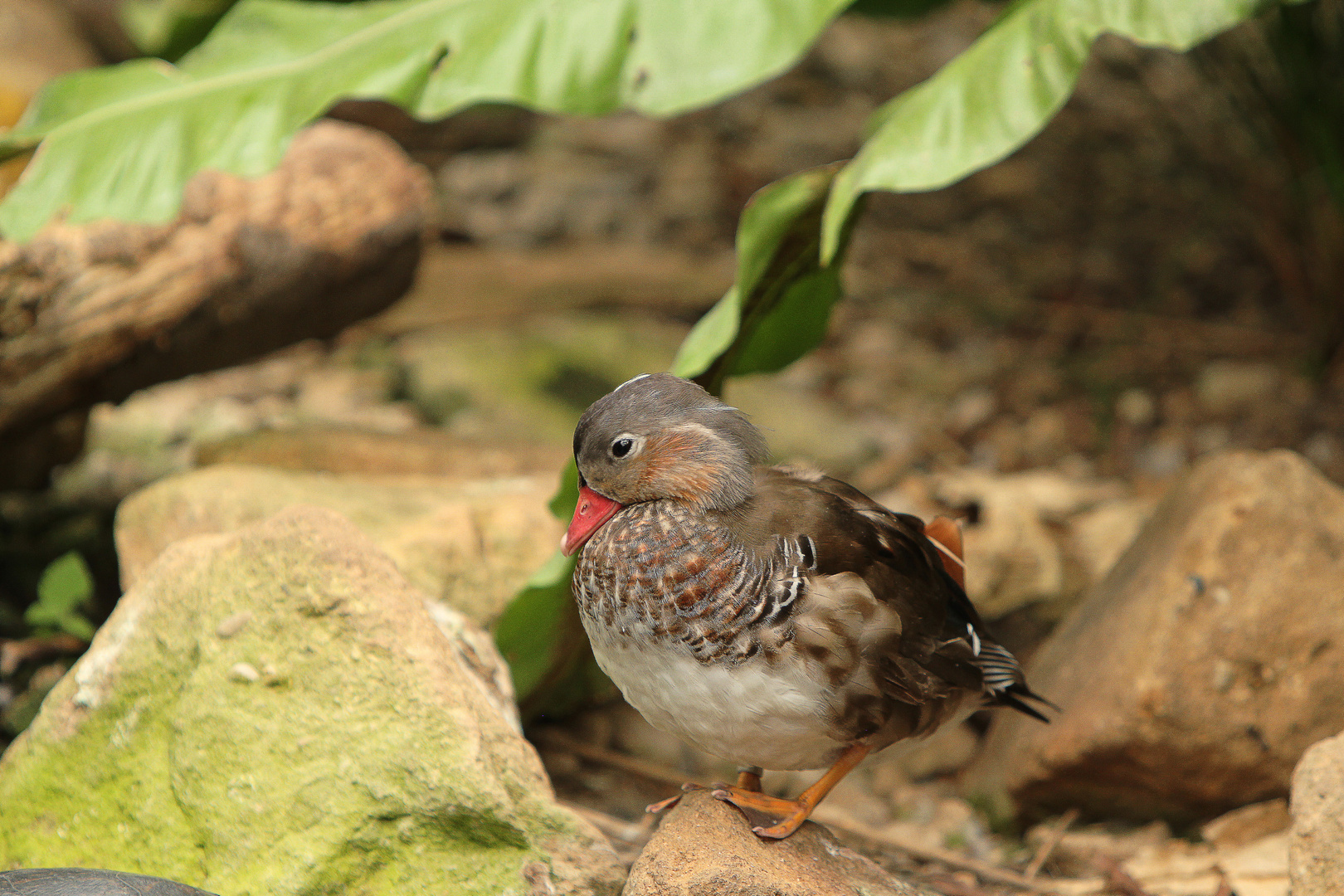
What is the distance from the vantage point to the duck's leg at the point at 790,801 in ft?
6.60

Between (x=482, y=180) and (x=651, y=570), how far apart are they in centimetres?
489

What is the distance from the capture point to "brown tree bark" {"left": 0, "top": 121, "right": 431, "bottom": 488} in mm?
3059

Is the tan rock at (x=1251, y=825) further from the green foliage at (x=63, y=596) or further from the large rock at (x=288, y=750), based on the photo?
the green foliage at (x=63, y=596)

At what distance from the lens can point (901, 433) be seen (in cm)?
488

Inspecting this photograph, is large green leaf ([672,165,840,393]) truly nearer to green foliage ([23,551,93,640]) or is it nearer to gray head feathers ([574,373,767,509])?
gray head feathers ([574,373,767,509])

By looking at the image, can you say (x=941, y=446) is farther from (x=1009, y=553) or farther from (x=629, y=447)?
(x=629, y=447)

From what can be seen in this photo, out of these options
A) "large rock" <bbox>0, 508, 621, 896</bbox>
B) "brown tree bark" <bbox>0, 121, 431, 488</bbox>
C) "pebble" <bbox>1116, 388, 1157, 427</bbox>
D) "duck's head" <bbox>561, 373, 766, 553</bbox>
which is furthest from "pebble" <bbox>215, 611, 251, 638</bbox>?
"pebble" <bbox>1116, 388, 1157, 427</bbox>

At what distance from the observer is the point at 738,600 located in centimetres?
188

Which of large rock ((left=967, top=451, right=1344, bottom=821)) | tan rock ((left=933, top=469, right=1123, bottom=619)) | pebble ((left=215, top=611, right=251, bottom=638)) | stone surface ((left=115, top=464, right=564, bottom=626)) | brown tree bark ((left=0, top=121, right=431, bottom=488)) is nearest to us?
pebble ((left=215, top=611, right=251, bottom=638))

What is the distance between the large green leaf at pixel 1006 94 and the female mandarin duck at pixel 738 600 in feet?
Answer: 1.98

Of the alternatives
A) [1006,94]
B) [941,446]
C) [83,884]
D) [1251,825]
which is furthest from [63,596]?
[941,446]

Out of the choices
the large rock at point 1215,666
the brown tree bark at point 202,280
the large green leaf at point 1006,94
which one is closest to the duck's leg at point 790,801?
the large rock at point 1215,666

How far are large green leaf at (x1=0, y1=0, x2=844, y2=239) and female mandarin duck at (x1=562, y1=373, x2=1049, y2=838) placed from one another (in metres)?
1.00

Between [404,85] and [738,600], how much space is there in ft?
5.23
